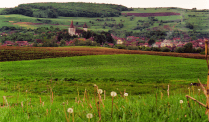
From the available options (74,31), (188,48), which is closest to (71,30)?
(74,31)

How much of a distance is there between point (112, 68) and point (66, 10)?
8.94 ft

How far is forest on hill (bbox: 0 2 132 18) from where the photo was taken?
23.8 ft

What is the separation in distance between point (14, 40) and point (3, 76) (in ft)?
4.25

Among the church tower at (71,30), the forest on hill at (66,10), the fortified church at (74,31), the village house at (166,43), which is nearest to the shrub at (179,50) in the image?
the village house at (166,43)

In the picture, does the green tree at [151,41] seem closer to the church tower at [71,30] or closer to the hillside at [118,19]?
the hillside at [118,19]

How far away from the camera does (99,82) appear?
6.27m

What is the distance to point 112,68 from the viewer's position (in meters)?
6.76

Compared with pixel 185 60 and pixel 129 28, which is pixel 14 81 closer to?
pixel 129 28

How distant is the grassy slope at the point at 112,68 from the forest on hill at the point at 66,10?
172cm

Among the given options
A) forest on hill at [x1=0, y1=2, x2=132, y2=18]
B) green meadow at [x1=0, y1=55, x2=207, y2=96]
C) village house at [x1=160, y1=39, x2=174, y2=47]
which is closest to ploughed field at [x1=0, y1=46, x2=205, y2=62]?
green meadow at [x1=0, y1=55, x2=207, y2=96]

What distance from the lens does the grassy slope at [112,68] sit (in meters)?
6.41

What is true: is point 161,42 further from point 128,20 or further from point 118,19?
point 118,19

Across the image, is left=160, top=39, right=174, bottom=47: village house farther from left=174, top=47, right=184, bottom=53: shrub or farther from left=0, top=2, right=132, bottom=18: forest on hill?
left=0, top=2, right=132, bottom=18: forest on hill

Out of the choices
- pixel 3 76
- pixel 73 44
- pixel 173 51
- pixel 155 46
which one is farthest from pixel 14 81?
pixel 173 51
